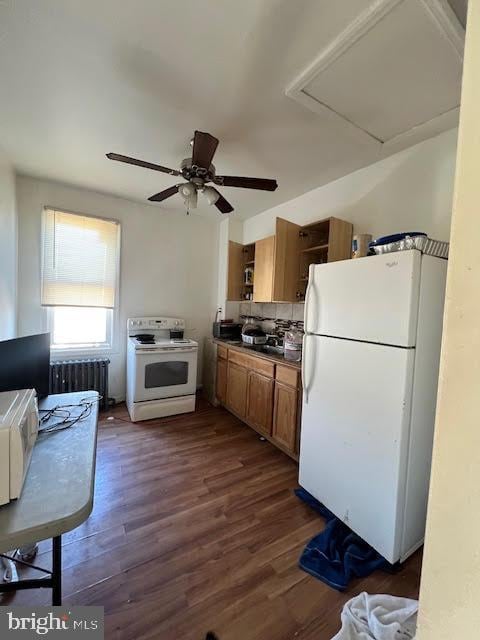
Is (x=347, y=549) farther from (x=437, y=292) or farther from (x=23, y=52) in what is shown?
(x=23, y=52)

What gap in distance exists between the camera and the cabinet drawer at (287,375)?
2320mm

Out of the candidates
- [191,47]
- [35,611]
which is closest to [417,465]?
[35,611]

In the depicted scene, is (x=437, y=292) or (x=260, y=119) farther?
(x=260, y=119)

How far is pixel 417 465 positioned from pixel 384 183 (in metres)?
2.11

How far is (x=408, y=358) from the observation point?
136cm

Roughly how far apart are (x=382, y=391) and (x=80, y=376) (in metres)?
3.15

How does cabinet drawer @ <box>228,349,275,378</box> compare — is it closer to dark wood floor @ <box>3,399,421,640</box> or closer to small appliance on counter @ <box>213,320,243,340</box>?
small appliance on counter @ <box>213,320,243,340</box>

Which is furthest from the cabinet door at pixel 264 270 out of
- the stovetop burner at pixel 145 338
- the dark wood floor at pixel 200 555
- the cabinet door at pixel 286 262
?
the dark wood floor at pixel 200 555

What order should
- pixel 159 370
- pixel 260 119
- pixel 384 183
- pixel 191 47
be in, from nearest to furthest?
pixel 191 47 → pixel 260 119 → pixel 384 183 → pixel 159 370

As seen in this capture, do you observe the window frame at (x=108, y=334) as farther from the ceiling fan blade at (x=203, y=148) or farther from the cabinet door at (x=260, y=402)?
the ceiling fan blade at (x=203, y=148)

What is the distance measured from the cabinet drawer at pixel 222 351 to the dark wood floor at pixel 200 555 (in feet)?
4.08

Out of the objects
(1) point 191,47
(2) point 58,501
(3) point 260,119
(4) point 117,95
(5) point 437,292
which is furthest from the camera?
(3) point 260,119

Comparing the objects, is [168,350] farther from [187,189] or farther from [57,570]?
[57,570]

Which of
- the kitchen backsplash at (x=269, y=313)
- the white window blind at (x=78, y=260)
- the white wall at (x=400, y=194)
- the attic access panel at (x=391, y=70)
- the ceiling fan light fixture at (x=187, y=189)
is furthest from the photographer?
the kitchen backsplash at (x=269, y=313)
